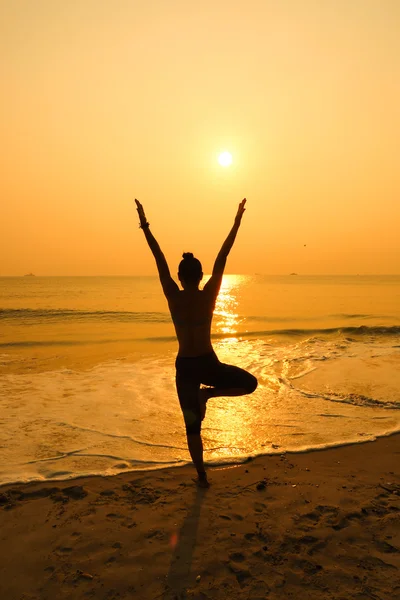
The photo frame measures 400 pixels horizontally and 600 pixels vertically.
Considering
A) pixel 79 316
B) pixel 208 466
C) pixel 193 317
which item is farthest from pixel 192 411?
pixel 79 316

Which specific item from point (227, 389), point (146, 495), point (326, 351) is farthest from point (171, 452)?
point (326, 351)

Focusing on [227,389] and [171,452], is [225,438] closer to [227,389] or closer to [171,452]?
[171,452]

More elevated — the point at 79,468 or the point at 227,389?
the point at 227,389

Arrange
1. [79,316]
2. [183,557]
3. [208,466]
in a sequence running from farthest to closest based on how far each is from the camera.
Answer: [79,316] < [208,466] < [183,557]

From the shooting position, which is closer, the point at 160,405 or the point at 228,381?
the point at 228,381

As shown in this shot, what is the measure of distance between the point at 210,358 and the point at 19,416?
4643mm

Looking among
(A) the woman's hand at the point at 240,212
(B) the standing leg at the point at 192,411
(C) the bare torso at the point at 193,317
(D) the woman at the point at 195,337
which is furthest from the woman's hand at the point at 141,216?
(B) the standing leg at the point at 192,411

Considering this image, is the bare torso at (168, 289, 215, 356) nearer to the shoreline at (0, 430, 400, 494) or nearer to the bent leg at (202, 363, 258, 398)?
the bent leg at (202, 363, 258, 398)

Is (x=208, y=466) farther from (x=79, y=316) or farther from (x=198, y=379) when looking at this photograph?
(x=79, y=316)

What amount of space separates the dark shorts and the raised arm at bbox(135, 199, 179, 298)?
2.44ft

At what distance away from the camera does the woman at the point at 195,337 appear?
465 cm

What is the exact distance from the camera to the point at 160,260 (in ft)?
15.5

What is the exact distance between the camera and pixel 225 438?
6.55 meters

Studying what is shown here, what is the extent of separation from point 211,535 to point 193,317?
2.03 m
